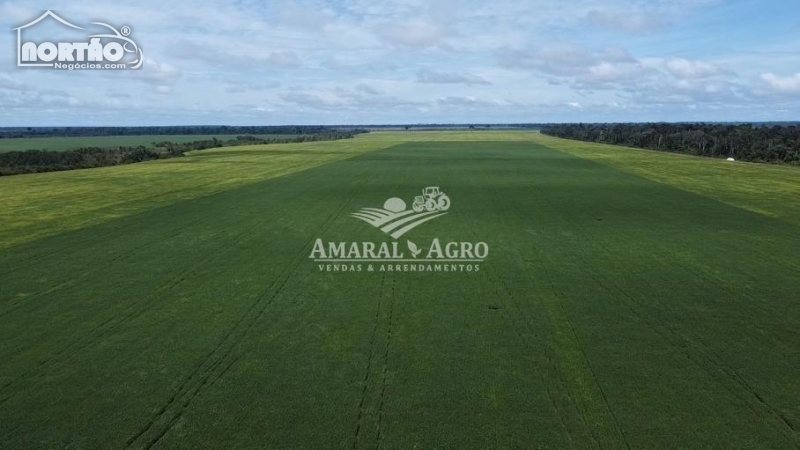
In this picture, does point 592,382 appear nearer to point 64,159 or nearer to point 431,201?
point 431,201

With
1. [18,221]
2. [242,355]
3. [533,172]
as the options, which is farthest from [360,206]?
[533,172]

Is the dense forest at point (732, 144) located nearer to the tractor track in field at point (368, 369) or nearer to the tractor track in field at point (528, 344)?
the tractor track in field at point (528, 344)

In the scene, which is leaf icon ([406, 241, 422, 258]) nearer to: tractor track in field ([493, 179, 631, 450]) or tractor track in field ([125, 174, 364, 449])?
tractor track in field ([125, 174, 364, 449])

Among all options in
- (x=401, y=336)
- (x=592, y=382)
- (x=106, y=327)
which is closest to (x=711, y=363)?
(x=592, y=382)

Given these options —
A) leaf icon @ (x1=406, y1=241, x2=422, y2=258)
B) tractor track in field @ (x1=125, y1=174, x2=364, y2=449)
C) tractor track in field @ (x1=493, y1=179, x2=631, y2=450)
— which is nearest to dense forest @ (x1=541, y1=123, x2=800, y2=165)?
leaf icon @ (x1=406, y1=241, x2=422, y2=258)

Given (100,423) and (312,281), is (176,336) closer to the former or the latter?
(100,423)

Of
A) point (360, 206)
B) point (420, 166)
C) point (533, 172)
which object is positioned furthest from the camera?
point (420, 166)

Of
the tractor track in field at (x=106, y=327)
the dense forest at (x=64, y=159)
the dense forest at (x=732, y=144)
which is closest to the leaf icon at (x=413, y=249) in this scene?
the tractor track in field at (x=106, y=327)
